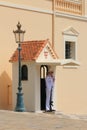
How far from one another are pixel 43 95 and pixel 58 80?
3731 millimetres

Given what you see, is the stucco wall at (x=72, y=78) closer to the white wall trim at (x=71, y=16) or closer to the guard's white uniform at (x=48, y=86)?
the white wall trim at (x=71, y=16)

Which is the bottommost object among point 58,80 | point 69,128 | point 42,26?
point 69,128

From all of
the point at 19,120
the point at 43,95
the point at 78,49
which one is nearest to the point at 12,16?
the point at 43,95

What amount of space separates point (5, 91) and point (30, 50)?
2116 mm

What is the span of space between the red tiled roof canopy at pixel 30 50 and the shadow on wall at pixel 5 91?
0.95m

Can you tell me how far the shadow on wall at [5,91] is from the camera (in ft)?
73.8

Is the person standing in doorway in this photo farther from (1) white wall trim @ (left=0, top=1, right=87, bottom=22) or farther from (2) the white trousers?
(1) white wall trim @ (left=0, top=1, right=87, bottom=22)

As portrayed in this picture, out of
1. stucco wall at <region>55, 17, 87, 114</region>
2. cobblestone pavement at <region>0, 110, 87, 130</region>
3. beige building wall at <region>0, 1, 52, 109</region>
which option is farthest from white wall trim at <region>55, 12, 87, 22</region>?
cobblestone pavement at <region>0, 110, 87, 130</region>

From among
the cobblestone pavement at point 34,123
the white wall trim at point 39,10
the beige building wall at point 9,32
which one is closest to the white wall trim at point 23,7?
the white wall trim at point 39,10

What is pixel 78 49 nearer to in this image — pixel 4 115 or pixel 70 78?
pixel 70 78

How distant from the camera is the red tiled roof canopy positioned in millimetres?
21719

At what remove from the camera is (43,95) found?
Answer: 22.2 m

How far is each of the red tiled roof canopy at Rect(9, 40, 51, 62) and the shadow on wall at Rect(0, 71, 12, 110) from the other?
95 cm

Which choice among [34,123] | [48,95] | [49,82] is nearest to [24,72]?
[49,82]
